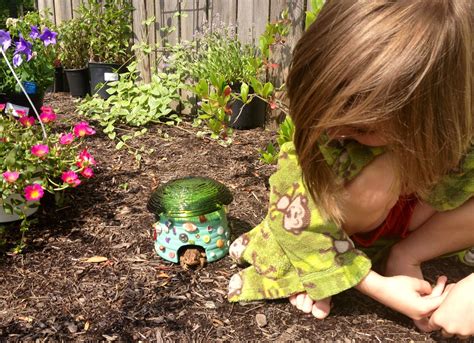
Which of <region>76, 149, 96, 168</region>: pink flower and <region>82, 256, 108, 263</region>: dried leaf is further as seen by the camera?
<region>76, 149, 96, 168</region>: pink flower

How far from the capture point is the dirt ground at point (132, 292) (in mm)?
1515

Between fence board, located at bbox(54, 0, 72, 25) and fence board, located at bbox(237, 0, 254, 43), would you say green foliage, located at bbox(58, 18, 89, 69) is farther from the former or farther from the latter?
fence board, located at bbox(237, 0, 254, 43)

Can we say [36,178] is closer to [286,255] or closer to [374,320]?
[286,255]

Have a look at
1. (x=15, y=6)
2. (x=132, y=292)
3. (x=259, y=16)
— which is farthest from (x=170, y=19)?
(x=15, y=6)

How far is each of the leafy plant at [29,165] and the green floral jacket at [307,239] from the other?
0.92 metres

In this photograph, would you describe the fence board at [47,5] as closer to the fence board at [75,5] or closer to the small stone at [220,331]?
the fence board at [75,5]

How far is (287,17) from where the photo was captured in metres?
3.06

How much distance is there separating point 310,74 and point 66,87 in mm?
4292

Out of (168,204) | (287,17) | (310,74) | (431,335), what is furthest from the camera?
(287,17)

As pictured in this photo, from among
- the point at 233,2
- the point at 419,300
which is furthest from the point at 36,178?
the point at 233,2

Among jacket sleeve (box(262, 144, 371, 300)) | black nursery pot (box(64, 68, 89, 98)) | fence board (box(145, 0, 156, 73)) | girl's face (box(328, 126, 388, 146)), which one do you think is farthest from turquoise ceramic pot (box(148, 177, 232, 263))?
black nursery pot (box(64, 68, 89, 98))

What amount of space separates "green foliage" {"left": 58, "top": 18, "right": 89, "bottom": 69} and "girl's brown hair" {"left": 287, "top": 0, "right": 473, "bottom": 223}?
3.89 m

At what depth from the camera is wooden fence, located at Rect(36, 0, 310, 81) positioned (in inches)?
125

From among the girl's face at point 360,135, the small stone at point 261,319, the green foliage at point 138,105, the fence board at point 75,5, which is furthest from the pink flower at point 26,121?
the fence board at point 75,5
